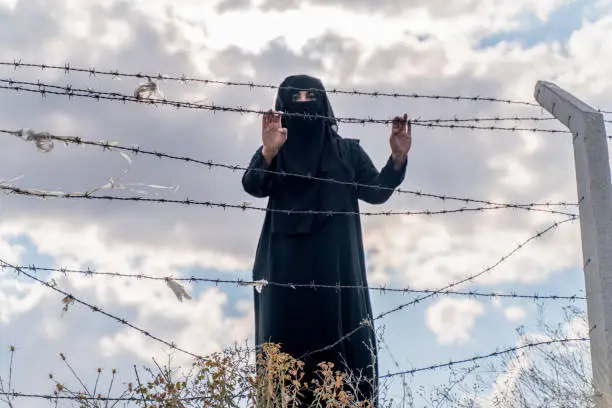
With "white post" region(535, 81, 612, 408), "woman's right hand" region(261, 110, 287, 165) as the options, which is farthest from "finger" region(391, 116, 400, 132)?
"white post" region(535, 81, 612, 408)

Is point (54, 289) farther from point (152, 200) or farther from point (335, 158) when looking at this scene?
point (335, 158)

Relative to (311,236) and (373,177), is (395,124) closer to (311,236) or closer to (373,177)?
(373,177)

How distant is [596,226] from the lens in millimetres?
4934

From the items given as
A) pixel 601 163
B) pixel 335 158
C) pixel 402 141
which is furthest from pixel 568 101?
pixel 335 158

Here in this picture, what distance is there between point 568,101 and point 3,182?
118 inches

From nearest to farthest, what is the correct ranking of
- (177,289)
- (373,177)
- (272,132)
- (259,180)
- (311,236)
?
1. (177,289)
2. (272,132)
3. (259,180)
4. (311,236)
5. (373,177)

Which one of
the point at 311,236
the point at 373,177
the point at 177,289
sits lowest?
the point at 177,289

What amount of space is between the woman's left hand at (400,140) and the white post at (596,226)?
0.95 meters

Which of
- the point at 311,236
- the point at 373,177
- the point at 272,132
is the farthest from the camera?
the point at 373,177

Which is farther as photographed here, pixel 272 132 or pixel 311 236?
pixel 311 236

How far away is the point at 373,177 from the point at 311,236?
1.88ft

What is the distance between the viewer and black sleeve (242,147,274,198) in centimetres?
578

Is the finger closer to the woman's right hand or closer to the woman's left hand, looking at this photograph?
the woman's left hand

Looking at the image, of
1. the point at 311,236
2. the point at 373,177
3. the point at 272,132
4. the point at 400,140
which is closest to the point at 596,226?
the point at 400,140
